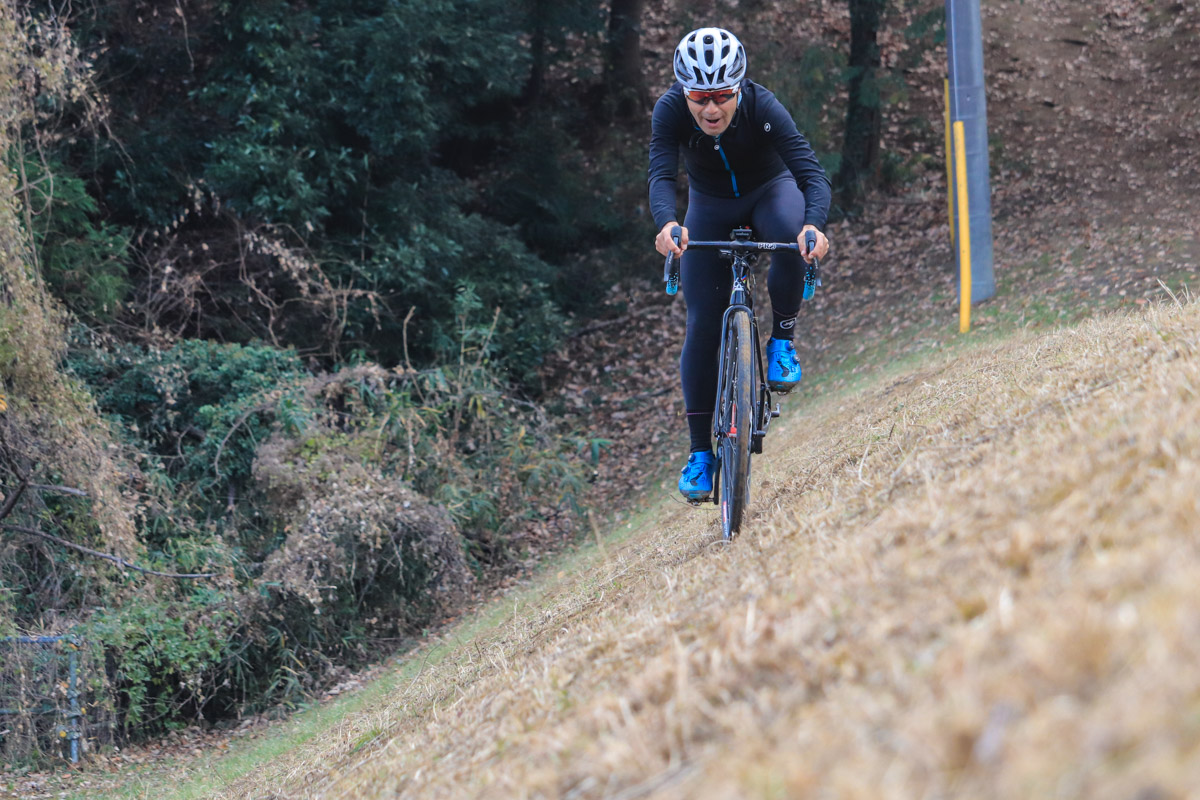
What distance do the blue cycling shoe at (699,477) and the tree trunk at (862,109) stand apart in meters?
14.3

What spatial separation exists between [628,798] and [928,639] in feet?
2.36

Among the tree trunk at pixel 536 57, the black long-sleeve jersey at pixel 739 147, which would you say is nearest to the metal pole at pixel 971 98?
the black long-sleeve jersey at pixel 739 147

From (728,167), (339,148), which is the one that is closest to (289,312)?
(339,148)

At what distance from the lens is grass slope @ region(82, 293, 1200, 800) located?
1.71m

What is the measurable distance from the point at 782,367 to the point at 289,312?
10.4 m

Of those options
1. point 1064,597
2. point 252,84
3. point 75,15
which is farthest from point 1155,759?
point 75,15

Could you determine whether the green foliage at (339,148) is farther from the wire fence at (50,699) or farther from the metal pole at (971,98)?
the metal pole at (971,98)

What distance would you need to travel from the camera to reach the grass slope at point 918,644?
1.71 meters

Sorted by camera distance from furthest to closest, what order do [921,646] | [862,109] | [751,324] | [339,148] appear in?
[862,109], [339,148], [751,324], [921,646]

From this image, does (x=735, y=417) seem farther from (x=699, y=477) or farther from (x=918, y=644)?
(x=918, y=644)

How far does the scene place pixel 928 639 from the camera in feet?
7.21

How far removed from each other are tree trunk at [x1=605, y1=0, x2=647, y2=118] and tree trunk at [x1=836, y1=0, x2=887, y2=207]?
4.64 metres

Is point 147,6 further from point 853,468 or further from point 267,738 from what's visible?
point 853,468

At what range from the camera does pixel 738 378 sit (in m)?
4.85
